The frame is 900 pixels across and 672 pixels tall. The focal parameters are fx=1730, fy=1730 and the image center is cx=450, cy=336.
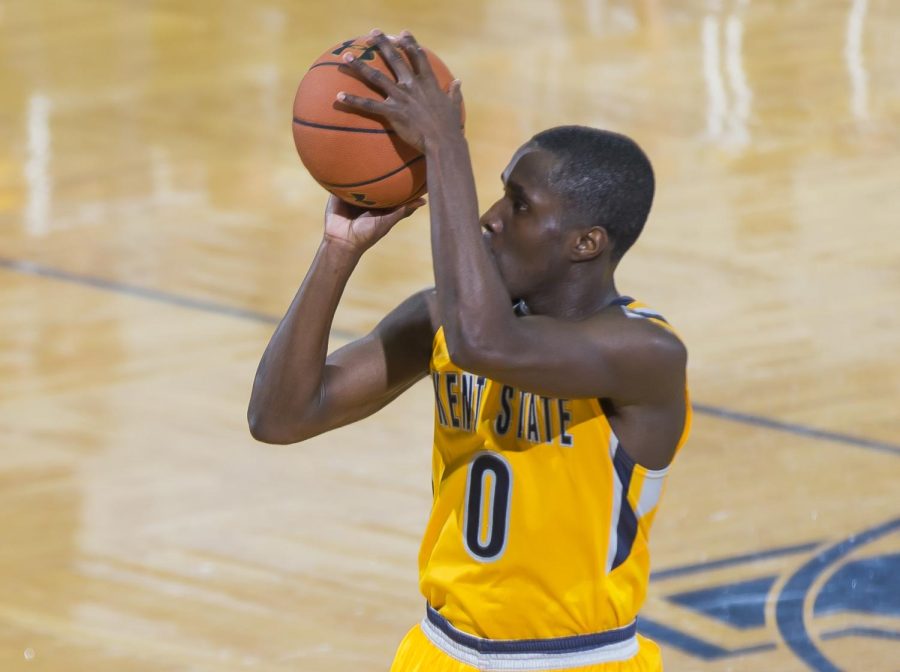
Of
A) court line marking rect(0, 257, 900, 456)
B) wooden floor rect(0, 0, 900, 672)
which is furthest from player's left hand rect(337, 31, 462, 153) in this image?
court line marking rect(0, 257, 900, 456)

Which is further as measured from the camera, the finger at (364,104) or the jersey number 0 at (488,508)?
the jersey number 0 at (488,508)

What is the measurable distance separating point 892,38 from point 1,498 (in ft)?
30.6

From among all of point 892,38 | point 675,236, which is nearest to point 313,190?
point 675,236

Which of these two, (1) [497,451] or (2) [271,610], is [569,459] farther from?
(2) [271,610]

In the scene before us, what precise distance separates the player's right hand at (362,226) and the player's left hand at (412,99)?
1.03ft

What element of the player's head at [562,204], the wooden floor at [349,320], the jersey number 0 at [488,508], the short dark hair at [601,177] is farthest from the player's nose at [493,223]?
the wooden floor at [349,320]

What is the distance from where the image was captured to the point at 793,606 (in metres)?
5.54

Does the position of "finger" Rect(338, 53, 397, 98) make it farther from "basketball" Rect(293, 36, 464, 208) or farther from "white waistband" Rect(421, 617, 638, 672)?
"white waistband" Rect(421, 617, 638, 672)

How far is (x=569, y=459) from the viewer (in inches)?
129

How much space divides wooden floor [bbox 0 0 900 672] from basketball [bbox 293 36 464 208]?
226 centimetres

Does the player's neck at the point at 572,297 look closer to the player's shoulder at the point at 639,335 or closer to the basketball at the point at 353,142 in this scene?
the player's shoulder at the point at 639,335

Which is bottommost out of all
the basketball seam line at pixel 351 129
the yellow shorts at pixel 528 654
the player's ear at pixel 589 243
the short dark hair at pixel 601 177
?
the yellow shorts at pixel 528 654

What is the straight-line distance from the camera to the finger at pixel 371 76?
3.08 m

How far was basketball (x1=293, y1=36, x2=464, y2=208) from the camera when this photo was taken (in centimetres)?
321
